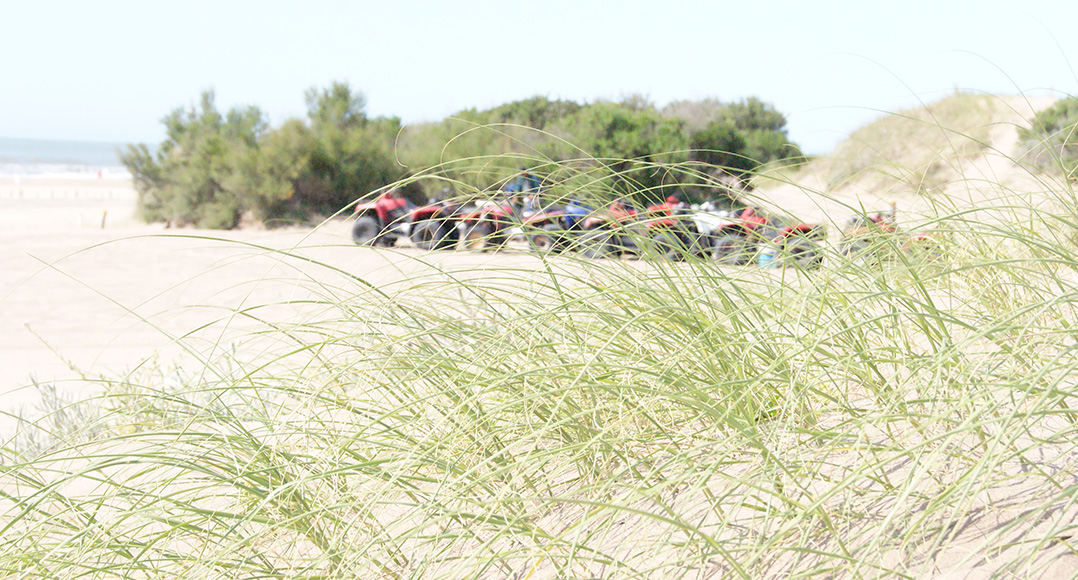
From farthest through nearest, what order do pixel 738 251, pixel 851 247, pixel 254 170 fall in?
pixel 254 170
pixel 851 247
pixel 738 251

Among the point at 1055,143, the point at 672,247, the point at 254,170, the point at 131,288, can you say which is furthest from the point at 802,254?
the point at 254,170

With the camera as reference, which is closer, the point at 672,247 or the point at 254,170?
the point at 672,247

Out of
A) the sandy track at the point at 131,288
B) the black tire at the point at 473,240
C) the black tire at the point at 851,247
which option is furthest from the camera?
the sandy track at the point at 131,288

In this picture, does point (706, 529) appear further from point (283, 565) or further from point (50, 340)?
point (50, 340)

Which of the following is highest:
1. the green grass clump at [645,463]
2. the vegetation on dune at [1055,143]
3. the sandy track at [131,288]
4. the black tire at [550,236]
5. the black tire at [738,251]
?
the vegetation on dune at [1055,143]

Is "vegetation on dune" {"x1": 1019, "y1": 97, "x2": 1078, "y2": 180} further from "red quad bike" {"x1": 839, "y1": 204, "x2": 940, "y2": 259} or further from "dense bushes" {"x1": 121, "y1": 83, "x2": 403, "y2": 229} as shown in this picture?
"dense bushes" {"x1": 121, "y1": 83, "x2": 403, "y2": 229}

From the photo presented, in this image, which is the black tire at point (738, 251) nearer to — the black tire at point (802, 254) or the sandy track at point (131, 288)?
the black tire at point (802, 254)

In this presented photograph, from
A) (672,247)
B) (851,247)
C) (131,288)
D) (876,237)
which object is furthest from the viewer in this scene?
(131,288)

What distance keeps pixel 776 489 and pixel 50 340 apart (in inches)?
273

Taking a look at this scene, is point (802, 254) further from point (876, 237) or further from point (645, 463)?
point (645, 463)

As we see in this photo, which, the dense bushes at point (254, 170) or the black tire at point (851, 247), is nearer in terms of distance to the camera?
the black tire at point (851, 247)

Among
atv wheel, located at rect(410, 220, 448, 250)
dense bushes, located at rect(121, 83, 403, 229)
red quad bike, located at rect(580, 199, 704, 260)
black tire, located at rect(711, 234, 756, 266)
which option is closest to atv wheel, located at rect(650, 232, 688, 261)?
red quad bike, located at rect(580, 199, 704, 260)

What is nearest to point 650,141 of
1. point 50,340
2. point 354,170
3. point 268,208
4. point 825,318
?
point 354,170

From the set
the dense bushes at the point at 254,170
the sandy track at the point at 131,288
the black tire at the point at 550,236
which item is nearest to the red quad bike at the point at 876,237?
the black tire at the point at 550,236
